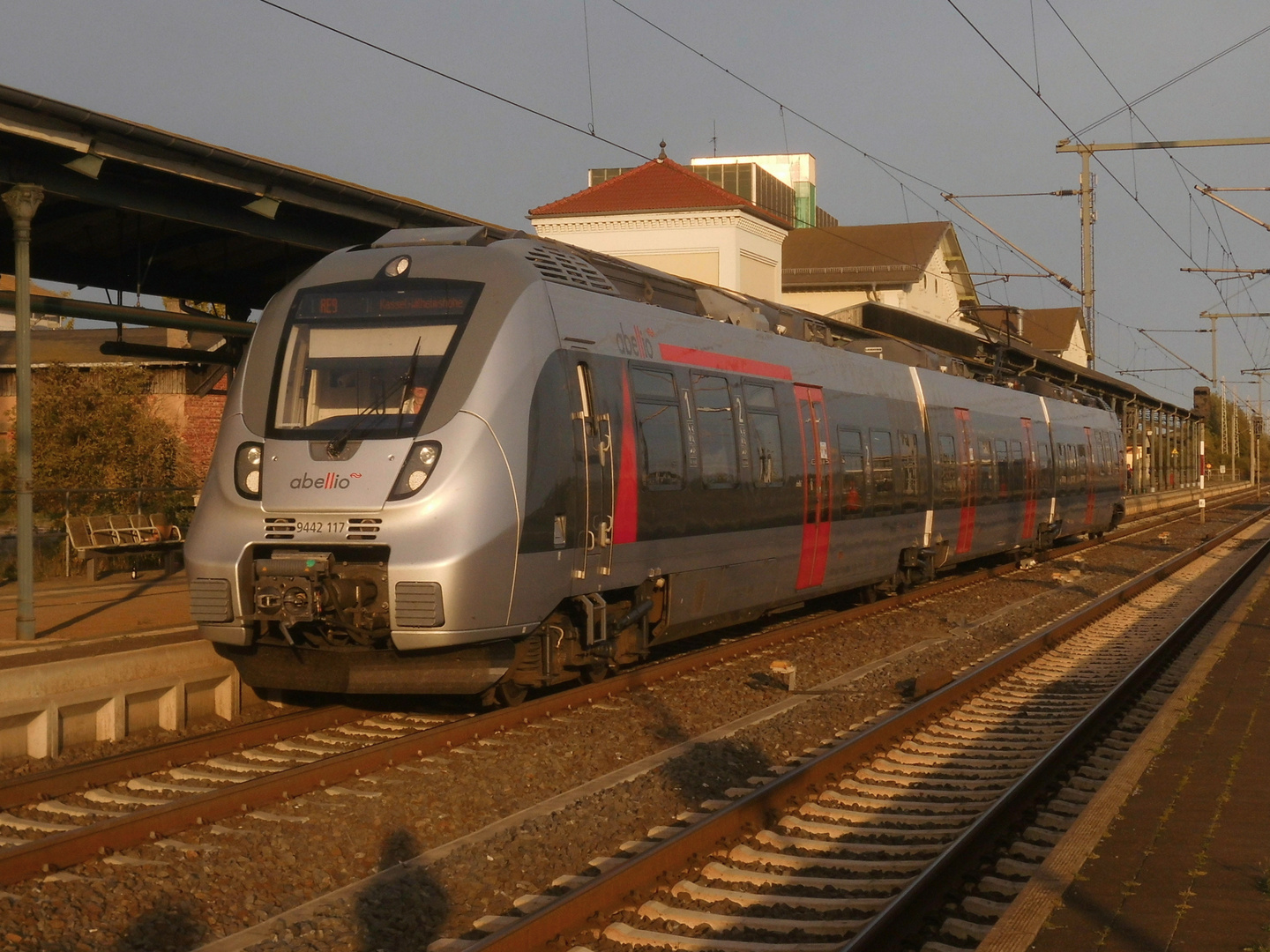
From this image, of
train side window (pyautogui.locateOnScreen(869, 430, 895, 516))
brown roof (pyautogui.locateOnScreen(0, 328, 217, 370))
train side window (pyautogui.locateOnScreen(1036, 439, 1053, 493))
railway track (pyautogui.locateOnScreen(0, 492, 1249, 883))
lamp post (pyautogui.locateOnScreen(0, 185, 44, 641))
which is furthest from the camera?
brown roof (pyautogui.locateOnScreen(0, 328, 217, 370))

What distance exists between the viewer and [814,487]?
14047 millimetres

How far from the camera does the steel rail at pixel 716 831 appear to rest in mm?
5223

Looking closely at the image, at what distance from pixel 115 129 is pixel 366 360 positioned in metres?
2.94

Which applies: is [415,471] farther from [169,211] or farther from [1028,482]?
[1028,482]

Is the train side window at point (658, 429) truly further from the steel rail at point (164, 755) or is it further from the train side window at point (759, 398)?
the steel rail at point (164, 755)

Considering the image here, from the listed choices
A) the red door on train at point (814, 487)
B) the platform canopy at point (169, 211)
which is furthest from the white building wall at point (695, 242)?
the platform canopy at point (169, 211)

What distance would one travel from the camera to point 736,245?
47219 millimetres

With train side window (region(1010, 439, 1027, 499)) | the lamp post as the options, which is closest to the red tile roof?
train side window (region(1010, 439, 1027, 499))

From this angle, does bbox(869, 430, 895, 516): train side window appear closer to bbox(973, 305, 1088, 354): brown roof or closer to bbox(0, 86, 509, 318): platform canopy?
bbox(0, 86, 509, 318): platform canopy

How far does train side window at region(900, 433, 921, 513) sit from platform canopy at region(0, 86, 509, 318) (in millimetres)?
6235

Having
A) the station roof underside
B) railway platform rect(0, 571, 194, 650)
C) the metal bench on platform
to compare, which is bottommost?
railway platform rect(0, 571, 194, 650)

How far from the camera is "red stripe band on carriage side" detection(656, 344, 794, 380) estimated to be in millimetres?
11462

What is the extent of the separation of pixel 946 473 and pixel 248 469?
37.8 feet

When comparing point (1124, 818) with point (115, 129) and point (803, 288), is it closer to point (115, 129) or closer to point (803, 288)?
point (115, 129)
